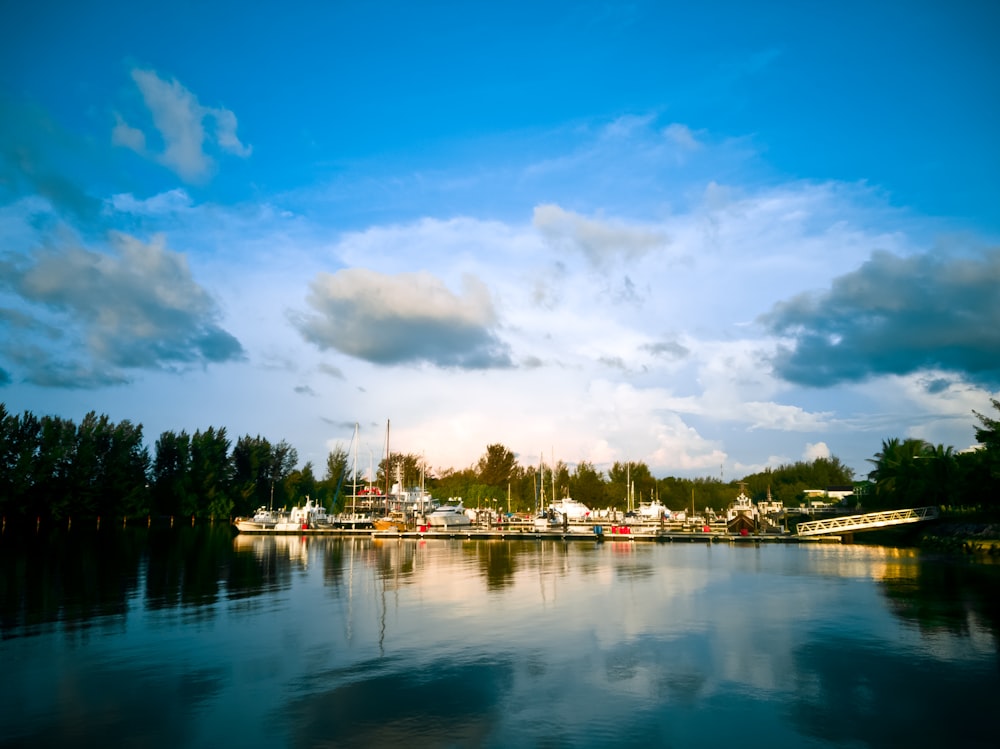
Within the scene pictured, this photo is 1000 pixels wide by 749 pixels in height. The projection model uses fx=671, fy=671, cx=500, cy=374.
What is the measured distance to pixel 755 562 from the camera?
55156 mm

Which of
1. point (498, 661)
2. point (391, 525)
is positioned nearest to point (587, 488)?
point (391, 525)

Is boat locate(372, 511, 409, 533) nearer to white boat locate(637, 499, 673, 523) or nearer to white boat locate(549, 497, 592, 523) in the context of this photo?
white boat locate(549, 497, 592, 523)

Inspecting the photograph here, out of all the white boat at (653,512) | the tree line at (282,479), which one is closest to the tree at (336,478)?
the tree line at (282,479)

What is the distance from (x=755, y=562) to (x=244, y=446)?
11666 cm

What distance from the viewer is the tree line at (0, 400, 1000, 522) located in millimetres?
80562

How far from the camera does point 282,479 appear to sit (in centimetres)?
15175

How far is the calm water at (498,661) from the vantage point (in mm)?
14812

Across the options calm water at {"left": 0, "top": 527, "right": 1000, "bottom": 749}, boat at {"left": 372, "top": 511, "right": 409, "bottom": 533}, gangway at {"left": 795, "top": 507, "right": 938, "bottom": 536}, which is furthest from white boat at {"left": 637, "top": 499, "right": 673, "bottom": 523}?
calm water at {"left": 0, "top": 527, "right": 1000, "bottom": 749}

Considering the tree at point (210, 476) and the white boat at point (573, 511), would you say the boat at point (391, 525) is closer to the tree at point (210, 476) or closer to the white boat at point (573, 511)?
the white boat at point (573, 511)

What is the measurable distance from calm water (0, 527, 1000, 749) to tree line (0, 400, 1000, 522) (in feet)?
123

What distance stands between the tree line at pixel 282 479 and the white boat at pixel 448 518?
24.2 ft

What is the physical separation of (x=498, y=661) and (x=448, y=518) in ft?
296

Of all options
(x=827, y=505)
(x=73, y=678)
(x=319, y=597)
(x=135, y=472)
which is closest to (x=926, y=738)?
(x=73, y=678)

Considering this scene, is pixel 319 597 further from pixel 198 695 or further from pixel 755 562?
pixel 755 562
